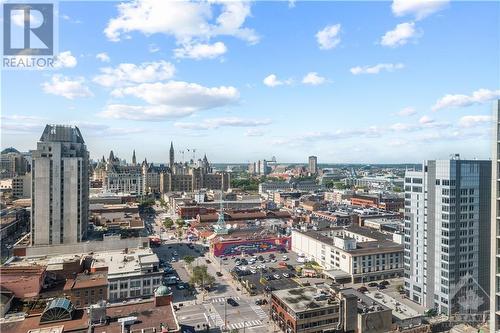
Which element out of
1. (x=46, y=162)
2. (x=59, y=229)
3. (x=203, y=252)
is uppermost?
(x=46, y=162)

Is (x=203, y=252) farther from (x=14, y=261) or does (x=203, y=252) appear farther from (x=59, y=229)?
(x=14, y=261)

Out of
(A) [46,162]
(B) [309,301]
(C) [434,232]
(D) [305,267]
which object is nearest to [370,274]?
(D) [305,267]

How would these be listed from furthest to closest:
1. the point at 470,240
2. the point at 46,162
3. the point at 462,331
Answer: the point at 46,162 → the point at 470,240 → the point at 462,331

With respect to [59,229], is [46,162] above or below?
above

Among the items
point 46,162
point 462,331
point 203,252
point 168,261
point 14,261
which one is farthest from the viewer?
point 203,252

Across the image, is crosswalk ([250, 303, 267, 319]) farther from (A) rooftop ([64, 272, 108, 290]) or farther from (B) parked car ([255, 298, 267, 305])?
(A) rooftop ([64, 272, 108, 290])

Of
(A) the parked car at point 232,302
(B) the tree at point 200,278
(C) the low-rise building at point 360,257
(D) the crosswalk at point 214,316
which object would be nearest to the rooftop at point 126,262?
(B) the tree at point 200,278
